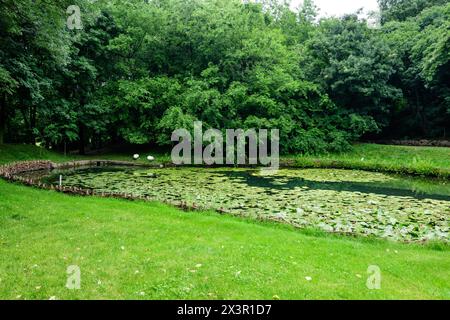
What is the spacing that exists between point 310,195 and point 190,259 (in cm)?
818

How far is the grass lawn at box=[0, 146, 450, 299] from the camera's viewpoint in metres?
4.97

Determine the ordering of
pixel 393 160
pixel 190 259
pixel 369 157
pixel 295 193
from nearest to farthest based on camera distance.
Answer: pixel 190 259, pixel 295 193, pixel 393 160, pixel 369 157

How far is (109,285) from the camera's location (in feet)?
16.6

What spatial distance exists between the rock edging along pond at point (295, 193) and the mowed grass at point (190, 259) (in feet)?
4.38

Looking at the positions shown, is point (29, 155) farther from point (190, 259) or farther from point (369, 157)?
point (369, 157)

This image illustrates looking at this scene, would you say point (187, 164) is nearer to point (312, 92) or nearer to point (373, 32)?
point (312, 92)

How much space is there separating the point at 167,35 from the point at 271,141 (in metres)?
11.8

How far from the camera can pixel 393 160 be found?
2472 centimetres

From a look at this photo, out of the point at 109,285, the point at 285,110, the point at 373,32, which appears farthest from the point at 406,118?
the point at 109,285
